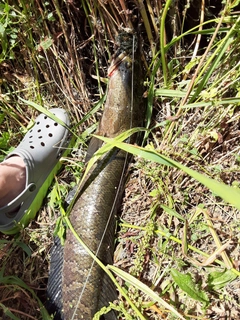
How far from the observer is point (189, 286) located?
6.11 ft

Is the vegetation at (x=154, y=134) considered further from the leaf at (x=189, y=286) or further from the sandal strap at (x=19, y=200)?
the sandal strap at (x=19, y=200)

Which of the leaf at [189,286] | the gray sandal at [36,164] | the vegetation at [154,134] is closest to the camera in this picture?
the leaf at [189,286]

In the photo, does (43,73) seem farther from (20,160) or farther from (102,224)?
(102,224)

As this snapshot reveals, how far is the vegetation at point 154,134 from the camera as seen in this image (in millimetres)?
1993

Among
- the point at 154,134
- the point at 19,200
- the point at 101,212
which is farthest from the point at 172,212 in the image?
the point at 19,200

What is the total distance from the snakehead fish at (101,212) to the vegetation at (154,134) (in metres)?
0.08

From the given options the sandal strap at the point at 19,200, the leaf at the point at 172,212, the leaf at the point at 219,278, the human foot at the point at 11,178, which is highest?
the human foot at the point at 11,178

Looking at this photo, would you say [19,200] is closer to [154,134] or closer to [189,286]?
[154,134]

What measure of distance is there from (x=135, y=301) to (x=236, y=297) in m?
0.50

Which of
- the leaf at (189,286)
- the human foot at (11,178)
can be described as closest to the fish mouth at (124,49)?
the human foot at (11,178)

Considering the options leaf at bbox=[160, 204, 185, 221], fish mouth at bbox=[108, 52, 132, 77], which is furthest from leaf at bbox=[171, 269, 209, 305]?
fish mouth at bbox=[108, 52, 132, 77]

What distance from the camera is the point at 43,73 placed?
8.36 ft

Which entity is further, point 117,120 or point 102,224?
point 117,120

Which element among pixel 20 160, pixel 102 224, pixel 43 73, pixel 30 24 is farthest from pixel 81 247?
pixel 30 24
